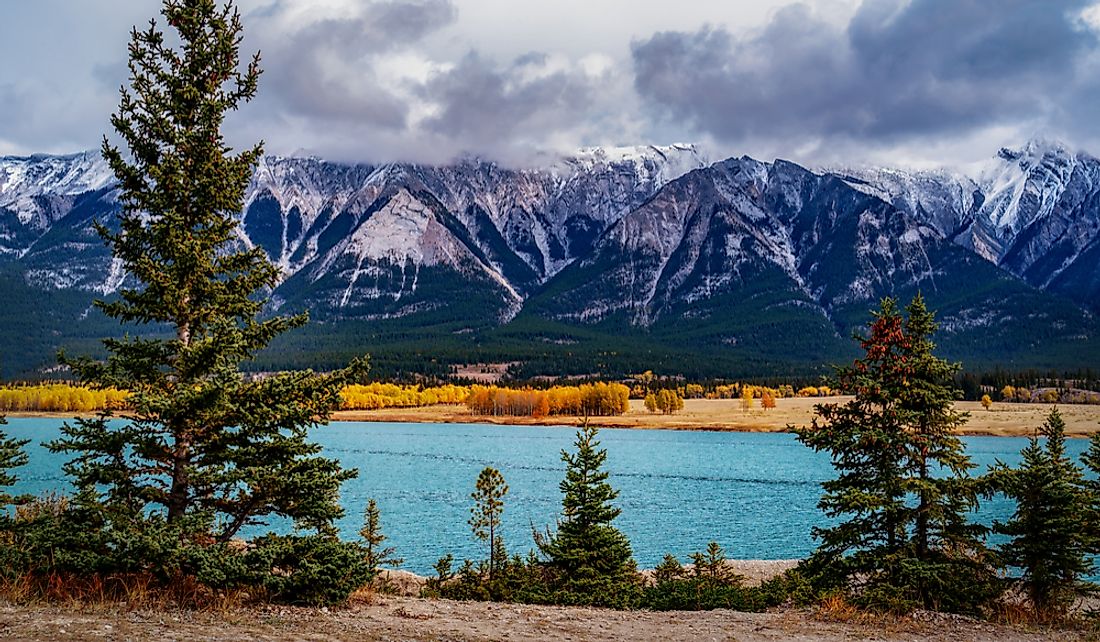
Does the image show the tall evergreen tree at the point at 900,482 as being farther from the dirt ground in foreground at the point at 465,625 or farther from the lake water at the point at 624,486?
the lake water at the point at 624,486

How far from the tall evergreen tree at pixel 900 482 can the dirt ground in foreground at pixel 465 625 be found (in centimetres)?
139

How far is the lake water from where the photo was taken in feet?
192

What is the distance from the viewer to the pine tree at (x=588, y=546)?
26109mm

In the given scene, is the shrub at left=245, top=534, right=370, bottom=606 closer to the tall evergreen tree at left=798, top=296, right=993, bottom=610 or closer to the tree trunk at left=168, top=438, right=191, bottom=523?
→ the tree trunk at left=168, top=438, right=191, bottom=523

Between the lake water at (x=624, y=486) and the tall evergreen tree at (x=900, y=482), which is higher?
the tall evergreen tree at (x=900, y=482)

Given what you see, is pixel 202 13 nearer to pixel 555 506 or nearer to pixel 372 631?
pixel 372 631

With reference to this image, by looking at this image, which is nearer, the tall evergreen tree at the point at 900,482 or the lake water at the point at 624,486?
the tall evergreen tree at the point at 900,482

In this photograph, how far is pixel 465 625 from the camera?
1836 cm

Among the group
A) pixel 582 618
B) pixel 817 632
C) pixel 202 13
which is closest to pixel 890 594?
pixel 817 632

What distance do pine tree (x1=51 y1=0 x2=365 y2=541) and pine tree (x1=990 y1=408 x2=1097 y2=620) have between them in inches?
781

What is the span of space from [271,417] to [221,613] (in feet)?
13.4

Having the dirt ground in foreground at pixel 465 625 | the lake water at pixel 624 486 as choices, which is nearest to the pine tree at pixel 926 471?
the dirt ground in foreground at pixel 465 625

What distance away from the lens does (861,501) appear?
23234mm

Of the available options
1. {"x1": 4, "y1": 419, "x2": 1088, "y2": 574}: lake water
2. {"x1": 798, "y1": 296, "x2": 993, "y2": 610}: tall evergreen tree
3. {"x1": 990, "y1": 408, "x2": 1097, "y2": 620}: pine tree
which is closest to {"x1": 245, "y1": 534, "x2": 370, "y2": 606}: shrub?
{"x1": 798, "y1": 296, "x2": 993, "y2": 610}: tall evergreen tree
